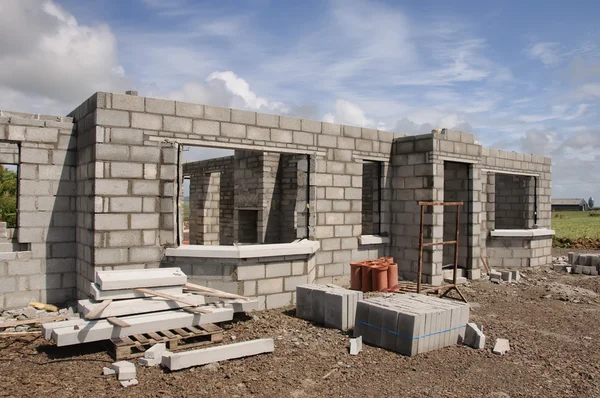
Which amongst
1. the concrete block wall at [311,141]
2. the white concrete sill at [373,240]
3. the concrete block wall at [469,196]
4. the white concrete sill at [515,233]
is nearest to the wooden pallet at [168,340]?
the concrete block wall at [311,141]

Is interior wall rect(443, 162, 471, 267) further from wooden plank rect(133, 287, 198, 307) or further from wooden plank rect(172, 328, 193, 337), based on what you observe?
wooden plank rect(172, 328, 193, 337)

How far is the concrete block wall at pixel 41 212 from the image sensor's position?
7848mm

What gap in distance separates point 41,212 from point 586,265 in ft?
49.3

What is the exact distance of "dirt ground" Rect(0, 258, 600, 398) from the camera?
15.8ft

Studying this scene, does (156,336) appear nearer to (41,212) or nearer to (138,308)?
(138,308)

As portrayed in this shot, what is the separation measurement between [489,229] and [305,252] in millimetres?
8021

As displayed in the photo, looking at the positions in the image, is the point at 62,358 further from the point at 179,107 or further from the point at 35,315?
the point at 179,107

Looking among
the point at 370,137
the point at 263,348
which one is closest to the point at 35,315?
the point at 263,348

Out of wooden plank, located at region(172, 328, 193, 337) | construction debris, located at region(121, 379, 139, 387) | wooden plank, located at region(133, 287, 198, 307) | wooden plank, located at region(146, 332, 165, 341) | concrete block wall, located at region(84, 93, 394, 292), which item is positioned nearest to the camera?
construction debris, located at region(121, 379, 139, 387)

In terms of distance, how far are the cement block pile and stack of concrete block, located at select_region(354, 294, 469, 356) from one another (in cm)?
192

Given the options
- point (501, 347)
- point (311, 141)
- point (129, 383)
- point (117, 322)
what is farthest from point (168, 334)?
point (311, 141)

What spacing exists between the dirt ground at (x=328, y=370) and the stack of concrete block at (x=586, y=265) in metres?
7.27

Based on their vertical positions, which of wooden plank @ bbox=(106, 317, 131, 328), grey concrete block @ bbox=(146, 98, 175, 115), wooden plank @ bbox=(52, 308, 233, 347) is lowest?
wooden plank @ bbox=(52, 308, 233, 347)

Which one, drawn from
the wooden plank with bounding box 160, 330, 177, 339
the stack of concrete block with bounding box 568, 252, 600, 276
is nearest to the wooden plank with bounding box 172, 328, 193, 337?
the wooden plank with bounding box 160, 330, 177, 339
